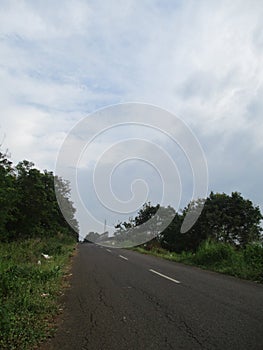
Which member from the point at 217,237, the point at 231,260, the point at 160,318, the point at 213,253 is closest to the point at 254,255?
the point at 231,260

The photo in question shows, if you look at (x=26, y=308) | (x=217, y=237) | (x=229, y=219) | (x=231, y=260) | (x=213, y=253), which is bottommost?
(x=26, y=308)

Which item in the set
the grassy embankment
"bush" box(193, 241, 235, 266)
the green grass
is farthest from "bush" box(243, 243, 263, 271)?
the green grass

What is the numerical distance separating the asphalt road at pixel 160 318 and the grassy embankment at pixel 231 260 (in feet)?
11.9

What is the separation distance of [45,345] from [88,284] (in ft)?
15.3

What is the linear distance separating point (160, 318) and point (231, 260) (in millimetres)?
9732

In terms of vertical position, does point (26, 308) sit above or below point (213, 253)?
below

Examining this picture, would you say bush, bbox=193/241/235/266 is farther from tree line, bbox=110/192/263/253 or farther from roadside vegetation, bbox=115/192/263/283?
tree line, bbox=110/192/263/253

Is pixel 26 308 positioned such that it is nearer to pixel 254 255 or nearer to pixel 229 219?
pixel 254 255

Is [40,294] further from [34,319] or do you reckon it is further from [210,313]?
[210,313]

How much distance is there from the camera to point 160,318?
5039mm

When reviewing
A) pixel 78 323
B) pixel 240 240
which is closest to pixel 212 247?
pixel 78 323

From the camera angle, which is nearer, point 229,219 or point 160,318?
point 160,318

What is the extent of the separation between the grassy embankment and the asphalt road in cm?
363

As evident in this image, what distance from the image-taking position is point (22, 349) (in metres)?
3.66
